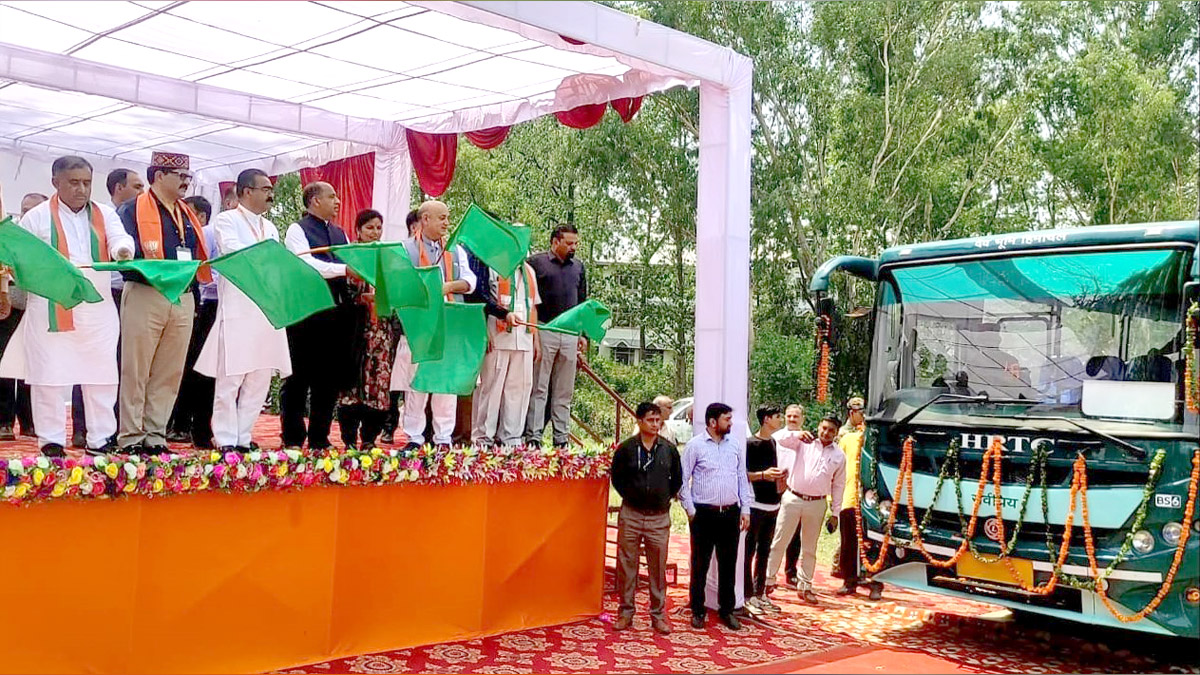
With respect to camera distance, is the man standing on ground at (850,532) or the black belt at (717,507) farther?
the man standing on ground at (850,532)

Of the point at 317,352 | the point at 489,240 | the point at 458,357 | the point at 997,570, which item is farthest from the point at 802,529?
the point at 317,352

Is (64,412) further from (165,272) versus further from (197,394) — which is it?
(197,394)

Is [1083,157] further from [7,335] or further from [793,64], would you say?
[7,335]

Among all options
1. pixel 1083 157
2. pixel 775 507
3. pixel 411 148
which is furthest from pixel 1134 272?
pixel 1083 157

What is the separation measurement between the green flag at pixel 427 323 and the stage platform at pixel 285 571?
88 cm

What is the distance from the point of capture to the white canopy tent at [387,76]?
721cm

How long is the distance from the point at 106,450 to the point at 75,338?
0.66m

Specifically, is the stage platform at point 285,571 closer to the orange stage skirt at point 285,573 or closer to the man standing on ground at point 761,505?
the orange stage skirt at point 285,573

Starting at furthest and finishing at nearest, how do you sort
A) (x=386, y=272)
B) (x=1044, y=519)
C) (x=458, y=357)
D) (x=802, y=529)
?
(x=802, y=529)
(x=458, y=357)
(x=386, y=272)
(x=1044, y=519)

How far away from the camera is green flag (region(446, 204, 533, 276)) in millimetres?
6980

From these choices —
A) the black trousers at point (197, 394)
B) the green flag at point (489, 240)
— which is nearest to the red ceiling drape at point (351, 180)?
the black trousers at point (197, 394)

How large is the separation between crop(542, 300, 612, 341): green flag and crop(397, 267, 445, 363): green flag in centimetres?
111

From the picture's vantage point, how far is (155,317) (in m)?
6.05

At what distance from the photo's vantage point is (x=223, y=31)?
779 centimetres
